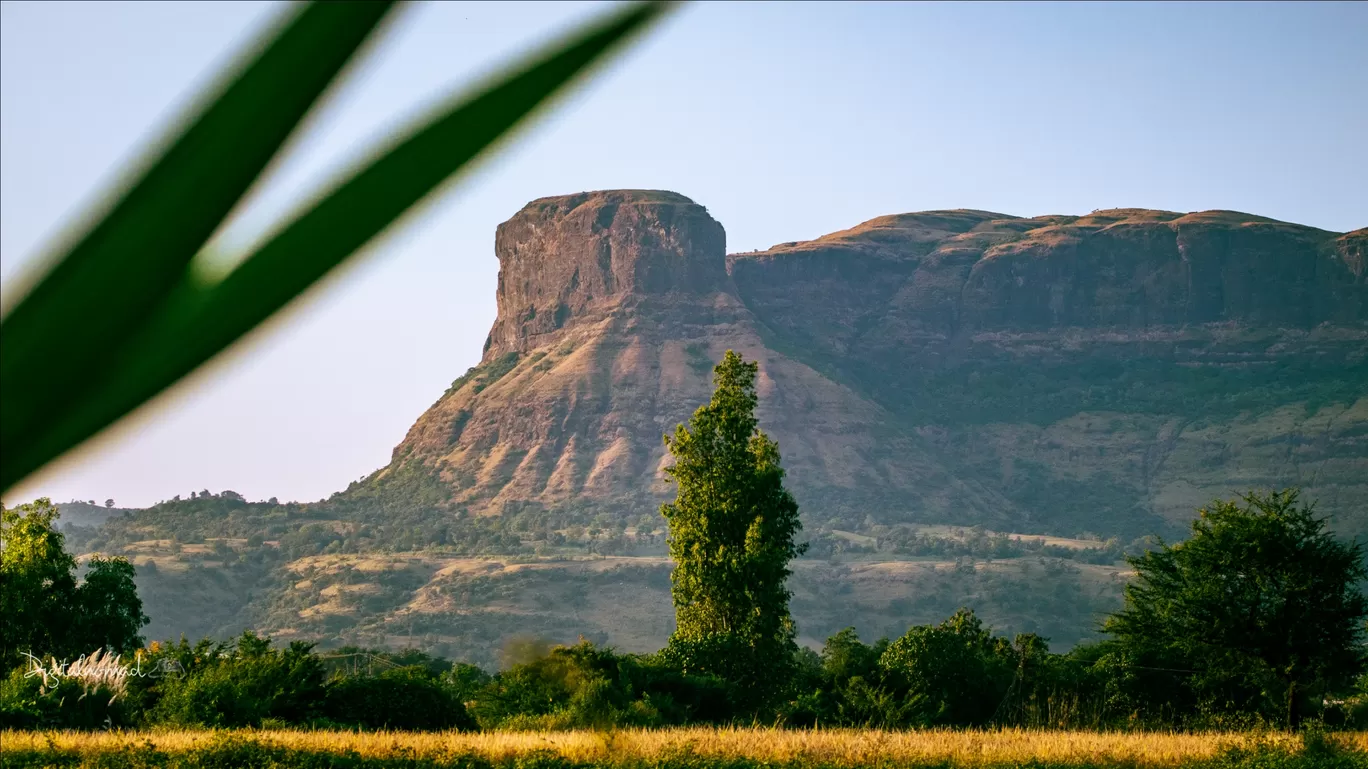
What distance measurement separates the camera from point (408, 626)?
79.2 metres

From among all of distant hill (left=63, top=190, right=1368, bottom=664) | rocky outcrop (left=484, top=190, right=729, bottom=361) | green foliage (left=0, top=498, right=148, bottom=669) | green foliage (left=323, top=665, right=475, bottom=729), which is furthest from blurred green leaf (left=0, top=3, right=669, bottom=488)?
rocky outcrop (left=484, top=190, right=729, bottom=361)

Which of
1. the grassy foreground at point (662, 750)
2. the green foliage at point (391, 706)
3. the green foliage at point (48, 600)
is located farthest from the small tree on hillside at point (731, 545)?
the green foliage at point (48, 600)

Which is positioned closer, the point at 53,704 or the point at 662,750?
the point at 662,750

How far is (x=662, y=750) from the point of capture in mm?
13734

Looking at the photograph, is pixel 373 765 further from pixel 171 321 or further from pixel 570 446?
pixel 570 446

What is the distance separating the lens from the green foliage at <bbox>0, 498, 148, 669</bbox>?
23719 mm

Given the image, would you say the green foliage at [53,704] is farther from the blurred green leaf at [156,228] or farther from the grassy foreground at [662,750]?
the blurred green leaf at [156,228]

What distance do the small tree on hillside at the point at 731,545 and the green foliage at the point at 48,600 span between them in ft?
39.5

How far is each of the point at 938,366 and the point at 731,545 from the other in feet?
386

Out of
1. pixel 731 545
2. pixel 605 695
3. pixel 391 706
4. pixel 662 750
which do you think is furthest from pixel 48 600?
pixel 662 750

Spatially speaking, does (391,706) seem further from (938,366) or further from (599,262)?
(938,366)

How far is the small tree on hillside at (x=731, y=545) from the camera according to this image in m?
24.3

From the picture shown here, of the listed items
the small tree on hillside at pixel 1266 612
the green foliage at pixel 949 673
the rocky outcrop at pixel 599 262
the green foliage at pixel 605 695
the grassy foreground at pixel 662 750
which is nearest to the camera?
the grassy foreground at pixel 662 750

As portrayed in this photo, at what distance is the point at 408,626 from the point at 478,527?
25364mm
